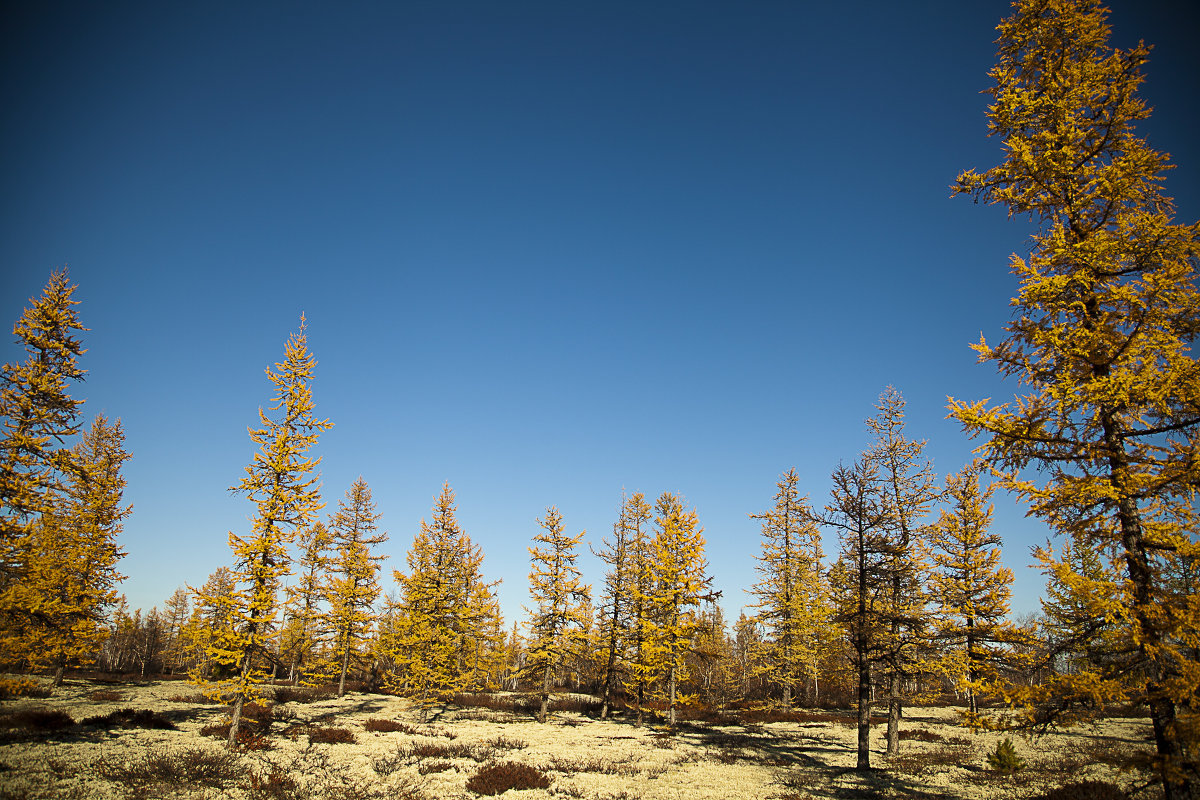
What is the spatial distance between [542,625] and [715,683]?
2552cm

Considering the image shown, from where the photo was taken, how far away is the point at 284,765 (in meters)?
16.6

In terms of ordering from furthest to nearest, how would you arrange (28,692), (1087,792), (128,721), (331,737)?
(28,692), (331,737), (128,721), (1087,792)

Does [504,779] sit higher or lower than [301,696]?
higher

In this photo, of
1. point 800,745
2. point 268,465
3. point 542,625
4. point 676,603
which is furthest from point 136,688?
point 800,745

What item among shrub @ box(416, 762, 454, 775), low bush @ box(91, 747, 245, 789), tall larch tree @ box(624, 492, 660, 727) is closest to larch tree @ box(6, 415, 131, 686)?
low bush @ box(91, 747, 245, 789)

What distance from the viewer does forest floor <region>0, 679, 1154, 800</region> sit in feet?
45.8

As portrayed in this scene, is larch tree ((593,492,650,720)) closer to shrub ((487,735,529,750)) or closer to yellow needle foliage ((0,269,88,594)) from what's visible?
shrub ((487,735,529,750))

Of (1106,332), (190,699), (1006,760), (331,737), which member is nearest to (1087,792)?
(1006,760)

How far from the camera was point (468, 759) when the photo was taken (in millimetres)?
19188

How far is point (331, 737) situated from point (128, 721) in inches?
320

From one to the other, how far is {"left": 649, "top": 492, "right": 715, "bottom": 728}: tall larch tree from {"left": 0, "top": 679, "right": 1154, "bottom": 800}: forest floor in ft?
11.3

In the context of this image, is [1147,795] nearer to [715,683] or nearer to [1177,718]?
[1177,718]

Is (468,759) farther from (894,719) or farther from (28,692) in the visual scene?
(28,692)

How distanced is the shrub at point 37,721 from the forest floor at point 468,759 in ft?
0.26
